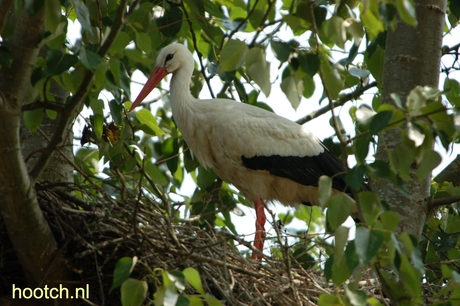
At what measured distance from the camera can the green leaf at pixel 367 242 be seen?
2.44 metres

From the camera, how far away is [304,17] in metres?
2.96

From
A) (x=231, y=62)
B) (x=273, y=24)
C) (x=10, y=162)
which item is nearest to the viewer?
(x=231, y=62)

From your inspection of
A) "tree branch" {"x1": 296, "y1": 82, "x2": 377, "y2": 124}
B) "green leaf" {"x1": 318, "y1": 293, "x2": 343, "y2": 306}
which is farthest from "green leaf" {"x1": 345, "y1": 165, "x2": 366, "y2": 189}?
"tree branch" {"x1": 296, "y1": 82, "x2": 377, "y2": 124}

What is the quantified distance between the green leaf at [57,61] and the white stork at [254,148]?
7.76 ft

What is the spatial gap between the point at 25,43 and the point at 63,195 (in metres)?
1.03

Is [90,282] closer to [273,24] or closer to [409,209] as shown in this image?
[409,209]

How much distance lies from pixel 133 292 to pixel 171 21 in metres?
2.44

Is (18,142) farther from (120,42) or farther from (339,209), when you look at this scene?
(339,209)

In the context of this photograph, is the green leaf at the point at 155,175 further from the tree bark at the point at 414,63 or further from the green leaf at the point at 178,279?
the green leaf at the point at 178,279

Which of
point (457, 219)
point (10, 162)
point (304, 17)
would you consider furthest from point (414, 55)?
point (10, 162)

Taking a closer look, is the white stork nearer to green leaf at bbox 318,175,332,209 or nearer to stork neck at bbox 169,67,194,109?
stork neck at bbox 169,67,194,109

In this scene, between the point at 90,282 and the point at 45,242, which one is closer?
the point at 45,242

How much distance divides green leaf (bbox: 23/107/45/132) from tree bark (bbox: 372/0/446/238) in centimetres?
200

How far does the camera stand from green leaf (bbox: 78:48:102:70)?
9.40ft
